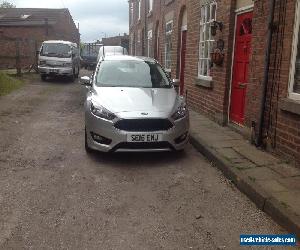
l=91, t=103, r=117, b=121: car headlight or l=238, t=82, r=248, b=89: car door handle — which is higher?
l=238, t=82, r=248, b=89: car door handle

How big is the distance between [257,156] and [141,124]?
2063 millimetres

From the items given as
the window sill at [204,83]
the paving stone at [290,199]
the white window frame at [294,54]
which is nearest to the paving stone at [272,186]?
the paving stone at [290,199]

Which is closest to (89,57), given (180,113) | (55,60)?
(55,60)

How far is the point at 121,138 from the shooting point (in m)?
6.21

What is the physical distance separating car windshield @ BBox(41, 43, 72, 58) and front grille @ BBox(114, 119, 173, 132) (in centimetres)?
1529

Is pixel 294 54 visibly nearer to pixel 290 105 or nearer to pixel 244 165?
pixel 290 105

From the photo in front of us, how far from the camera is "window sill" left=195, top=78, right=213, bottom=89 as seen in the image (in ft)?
32.6

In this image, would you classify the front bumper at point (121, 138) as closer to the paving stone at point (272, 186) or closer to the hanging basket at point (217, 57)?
the paving stone at point (272, 186)

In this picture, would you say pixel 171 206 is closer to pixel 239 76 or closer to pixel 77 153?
pixel 77 153

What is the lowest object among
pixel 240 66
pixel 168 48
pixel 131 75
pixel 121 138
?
pixel 121 138

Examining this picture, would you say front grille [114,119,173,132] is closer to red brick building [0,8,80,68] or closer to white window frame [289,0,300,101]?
white window frame [289,0,300,101]

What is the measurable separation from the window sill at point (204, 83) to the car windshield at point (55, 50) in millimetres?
11516

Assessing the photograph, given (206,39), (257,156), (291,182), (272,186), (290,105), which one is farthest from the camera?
(206,39)

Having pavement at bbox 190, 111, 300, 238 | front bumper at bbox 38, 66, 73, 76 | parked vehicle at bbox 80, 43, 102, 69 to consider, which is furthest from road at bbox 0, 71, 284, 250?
parked vehicle at bbox 80, 43, 102, 69
